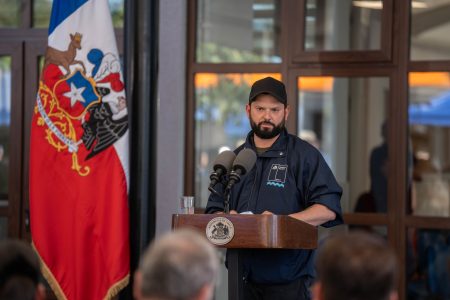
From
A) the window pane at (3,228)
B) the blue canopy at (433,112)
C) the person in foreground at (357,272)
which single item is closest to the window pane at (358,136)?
the window pane at (3,228)

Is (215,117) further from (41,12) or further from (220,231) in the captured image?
(220,231)

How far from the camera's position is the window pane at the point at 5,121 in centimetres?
693

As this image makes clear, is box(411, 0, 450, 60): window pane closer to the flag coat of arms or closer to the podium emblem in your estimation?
the flag coat of arms

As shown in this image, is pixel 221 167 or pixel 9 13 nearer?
pixel 221 167

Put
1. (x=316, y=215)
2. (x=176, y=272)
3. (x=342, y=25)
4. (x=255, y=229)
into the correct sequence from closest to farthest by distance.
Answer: (x=176, y=272), (x=255, y=229), (x=316, y=215), (x=342, y=25)

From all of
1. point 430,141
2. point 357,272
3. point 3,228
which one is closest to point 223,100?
point 3,228

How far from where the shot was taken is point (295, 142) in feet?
16.7

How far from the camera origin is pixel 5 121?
22.9ft

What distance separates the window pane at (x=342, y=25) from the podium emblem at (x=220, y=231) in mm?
2373

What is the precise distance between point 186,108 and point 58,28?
1.09 m

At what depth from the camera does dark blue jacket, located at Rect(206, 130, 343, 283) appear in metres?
4.93

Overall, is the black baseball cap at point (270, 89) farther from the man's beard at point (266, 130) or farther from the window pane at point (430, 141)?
the window pane at point (430, 141)

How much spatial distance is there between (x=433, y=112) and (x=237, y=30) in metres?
4.48

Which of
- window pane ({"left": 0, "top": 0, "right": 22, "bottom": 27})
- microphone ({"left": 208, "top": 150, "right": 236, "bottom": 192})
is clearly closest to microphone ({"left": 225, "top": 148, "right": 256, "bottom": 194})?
microphone ({"left": 208, "top": 150, "right": 236, "bottom": 192})
